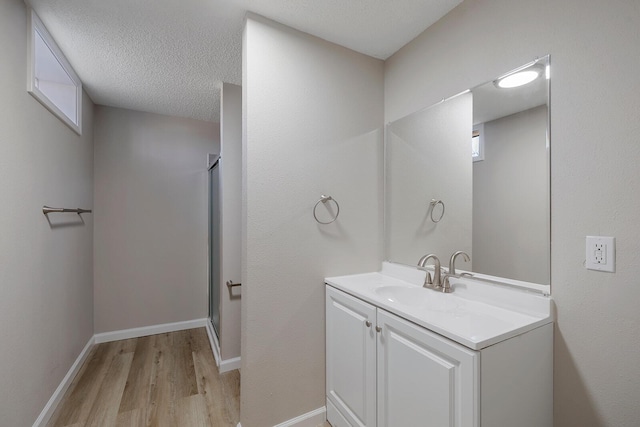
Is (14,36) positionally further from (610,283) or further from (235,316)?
(610,283)

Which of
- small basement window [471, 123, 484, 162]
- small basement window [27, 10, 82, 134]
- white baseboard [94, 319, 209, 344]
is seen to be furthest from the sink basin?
white baseboard [94, 319, 209, 344]

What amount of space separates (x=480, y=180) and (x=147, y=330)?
135 inches

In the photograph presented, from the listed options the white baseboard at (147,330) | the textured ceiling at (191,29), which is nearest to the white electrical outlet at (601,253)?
the textured ceiling at (191,29)

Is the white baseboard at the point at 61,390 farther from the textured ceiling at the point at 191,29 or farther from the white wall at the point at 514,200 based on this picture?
the white wall at the point at 514,200

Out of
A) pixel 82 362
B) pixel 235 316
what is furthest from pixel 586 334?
pixel 82 362

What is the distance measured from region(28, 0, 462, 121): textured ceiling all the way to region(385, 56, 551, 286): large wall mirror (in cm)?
54

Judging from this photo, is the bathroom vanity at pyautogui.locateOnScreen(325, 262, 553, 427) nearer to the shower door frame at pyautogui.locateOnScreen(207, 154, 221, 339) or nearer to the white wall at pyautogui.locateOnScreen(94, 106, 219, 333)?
the shower door frame at pyautogui.locateOnScreen(207, 154, 221, 339)

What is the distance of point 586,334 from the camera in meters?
1.01

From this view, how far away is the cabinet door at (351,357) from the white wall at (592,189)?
0.74 metres

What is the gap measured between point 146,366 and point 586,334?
293 centimetres

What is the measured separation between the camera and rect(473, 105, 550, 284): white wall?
1149 mm

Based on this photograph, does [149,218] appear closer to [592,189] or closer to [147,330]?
[147,330]

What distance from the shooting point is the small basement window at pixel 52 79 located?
1.50 meters

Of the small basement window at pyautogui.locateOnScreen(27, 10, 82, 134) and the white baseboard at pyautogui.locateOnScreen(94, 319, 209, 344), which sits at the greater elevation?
the small basement window at pyautogui.locateOnScreen(27, 10, 82, 134)
